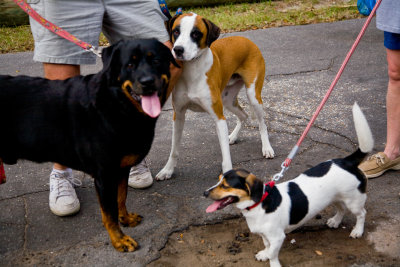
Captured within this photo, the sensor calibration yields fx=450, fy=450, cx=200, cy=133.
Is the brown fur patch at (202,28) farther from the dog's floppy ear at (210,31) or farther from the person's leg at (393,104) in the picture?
the person's leg at (393,104)

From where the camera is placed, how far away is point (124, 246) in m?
2.84

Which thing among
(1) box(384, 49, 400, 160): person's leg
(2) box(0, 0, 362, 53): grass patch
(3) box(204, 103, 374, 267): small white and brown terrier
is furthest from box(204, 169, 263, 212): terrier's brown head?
(2) box(0, 0, 362, 53): grass patch

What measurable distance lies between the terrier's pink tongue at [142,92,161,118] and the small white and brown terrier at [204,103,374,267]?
53 cm

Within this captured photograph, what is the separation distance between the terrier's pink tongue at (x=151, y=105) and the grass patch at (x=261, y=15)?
510 centimetres

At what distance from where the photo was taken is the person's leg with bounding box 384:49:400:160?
327 centimetres

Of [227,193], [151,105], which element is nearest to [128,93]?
[151,105]

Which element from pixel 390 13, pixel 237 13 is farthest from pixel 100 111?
pixel 237 13

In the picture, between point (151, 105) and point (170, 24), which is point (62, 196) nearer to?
point (151, 105)

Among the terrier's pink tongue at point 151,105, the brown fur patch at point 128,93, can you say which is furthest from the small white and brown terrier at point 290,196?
the brown fur patch at point 128,93

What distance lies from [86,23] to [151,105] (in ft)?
3.02

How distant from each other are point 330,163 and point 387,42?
1096 millimetres

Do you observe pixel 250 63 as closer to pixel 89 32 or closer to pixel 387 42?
pixel 387 42

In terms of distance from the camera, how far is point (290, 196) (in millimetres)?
2621

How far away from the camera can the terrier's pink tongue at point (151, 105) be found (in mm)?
2547
